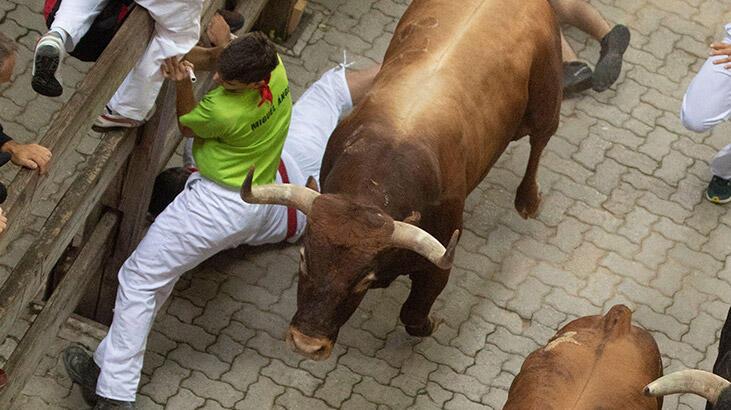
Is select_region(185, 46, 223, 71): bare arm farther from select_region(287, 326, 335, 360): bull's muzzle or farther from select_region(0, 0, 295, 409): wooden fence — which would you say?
select_region(287, 326, 335, 360): bull's muzzle

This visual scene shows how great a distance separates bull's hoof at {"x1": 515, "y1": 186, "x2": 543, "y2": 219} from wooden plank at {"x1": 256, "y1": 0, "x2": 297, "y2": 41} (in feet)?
6.75

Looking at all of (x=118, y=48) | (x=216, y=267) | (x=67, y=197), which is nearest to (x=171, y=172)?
(x=216, y=267)

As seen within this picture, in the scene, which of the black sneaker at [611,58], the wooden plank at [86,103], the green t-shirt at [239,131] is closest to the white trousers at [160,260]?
the green t-shirt at [239,131]

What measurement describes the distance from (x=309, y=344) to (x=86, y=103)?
1.62 metres

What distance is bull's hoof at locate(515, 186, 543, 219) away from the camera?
902 cm

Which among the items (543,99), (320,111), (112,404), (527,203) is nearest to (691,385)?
(543,99)

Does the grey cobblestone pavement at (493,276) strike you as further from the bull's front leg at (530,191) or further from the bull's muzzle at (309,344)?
the bull's muzzle at (309,344)

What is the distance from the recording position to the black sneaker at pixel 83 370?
296 inches

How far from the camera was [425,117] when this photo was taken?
7.34 meters

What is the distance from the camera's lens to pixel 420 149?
7.15 m

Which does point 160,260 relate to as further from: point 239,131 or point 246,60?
point 246,60

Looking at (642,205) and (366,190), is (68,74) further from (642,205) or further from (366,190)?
(642,205)

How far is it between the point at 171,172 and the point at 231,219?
2.63 feet

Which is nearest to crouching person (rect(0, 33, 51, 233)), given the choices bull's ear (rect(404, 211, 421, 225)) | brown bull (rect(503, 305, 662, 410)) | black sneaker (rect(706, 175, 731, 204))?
bull's ear (rect(404, 211, 421, 225))
